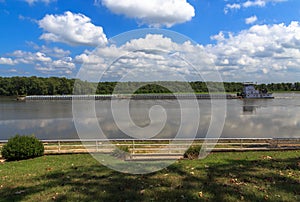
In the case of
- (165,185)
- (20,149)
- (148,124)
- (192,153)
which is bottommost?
(148,124)

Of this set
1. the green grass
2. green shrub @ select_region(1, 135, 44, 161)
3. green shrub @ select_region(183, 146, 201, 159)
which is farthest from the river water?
green shrub @ select_region(183, 146, 201, 159)

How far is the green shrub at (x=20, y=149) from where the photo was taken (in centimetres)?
1130

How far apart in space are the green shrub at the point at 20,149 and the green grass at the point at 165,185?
4704 mm

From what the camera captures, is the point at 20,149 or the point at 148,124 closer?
the point at 20,149

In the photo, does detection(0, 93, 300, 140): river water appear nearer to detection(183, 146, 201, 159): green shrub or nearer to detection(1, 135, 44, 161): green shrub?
detection(1, 135, 44, 161): green shrub

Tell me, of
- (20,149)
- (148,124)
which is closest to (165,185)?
(20,149)

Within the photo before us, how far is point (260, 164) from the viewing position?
25.1ft

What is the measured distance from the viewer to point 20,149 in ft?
37.2

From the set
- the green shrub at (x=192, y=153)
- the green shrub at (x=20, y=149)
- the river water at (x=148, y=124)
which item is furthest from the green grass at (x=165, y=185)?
the green shrub at (x=20, y=149)

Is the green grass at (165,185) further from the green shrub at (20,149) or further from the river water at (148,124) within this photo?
the green shrub at (20,149)

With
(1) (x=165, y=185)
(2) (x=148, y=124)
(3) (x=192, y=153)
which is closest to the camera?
(1) (x=165, y=185)

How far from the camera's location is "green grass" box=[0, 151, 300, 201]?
4922mm

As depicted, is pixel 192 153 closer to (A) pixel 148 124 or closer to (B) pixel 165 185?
(B) pixel 165 185

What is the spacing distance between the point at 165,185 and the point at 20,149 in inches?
325
